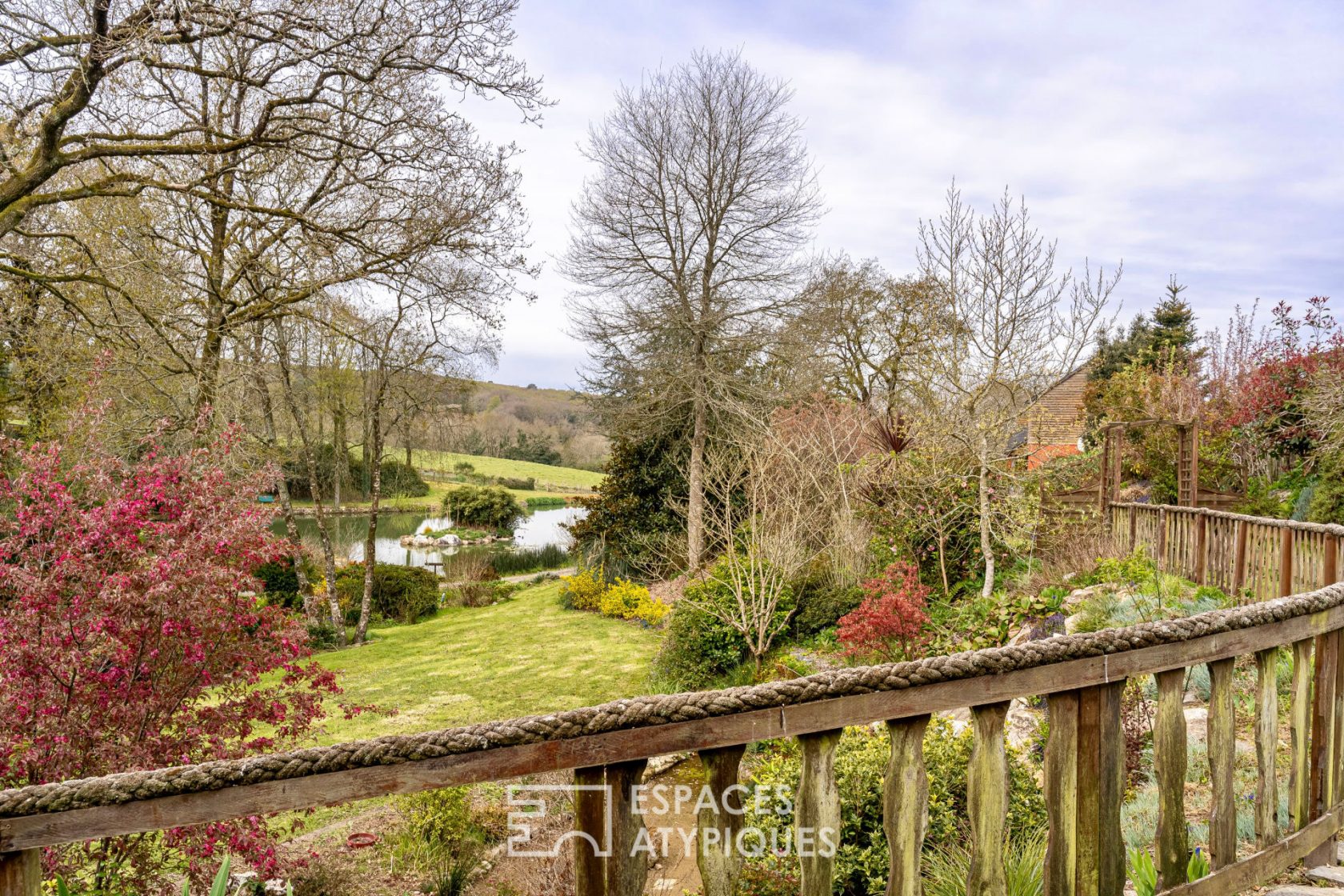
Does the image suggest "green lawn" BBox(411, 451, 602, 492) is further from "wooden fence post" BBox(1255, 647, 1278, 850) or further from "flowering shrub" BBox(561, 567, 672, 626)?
"wooden fence post" BBox(1255, 647, 1278, 850)

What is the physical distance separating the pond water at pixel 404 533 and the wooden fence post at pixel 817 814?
58.5ft

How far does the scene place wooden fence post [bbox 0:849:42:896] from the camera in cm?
121

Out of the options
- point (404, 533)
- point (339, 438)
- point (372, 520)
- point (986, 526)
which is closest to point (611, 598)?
point (372, 520)

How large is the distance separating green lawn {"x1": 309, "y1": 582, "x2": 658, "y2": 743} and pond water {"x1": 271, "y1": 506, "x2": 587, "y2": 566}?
4951 millimetres

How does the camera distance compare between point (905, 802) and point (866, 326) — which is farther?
point (866, 326)

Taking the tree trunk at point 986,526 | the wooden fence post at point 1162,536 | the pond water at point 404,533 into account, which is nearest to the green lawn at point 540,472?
the pond water at point 404,533

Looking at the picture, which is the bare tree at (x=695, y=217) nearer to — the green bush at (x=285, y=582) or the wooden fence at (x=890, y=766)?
the green bush at (x=285, y=582)

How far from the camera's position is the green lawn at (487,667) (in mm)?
9211

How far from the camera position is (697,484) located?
16141 millimetres

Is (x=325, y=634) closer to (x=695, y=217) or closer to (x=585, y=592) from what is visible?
(x=585, y=592)

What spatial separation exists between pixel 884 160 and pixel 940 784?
11847 mm

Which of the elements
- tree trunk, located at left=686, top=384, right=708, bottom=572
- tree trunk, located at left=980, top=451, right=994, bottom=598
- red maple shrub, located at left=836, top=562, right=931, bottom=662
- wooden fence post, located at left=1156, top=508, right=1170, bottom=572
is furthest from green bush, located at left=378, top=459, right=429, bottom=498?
wooden fence post, located at left=1156, top=508, right=1170, bottom=572

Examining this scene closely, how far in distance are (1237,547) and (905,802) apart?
8.65 metres

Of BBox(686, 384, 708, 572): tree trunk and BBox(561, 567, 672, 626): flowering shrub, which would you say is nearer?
BBox(561, 567, 672, 626): flowering shrub
